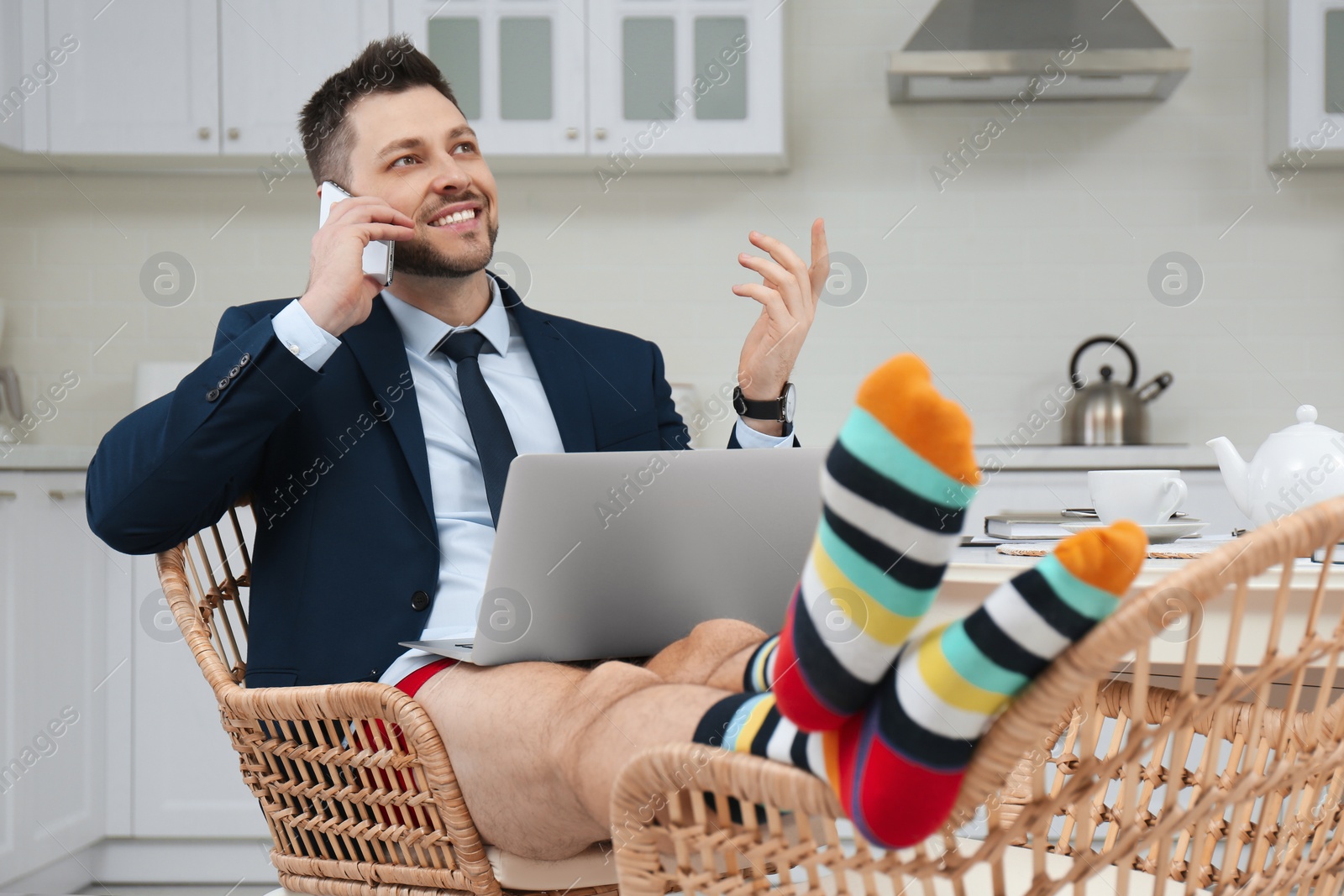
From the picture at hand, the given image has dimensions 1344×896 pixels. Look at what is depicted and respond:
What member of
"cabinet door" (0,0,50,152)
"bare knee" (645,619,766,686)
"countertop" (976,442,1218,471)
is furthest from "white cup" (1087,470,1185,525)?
"cabinet door" (0,0,50,152)

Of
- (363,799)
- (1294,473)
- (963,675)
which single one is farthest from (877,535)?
(1294,473)

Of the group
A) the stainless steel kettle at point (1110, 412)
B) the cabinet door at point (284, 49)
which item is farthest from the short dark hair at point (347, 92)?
the stainless steel kettle at point (1110, 412)

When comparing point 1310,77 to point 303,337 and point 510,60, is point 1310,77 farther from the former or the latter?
point 303,337

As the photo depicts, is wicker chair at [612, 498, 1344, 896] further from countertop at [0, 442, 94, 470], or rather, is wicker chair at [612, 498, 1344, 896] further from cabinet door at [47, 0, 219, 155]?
cabinet door at [47, 0, 219, 155]

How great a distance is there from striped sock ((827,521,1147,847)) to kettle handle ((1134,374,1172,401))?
2.66m

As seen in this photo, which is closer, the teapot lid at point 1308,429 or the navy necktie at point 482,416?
the teapot lid at point 1308,429

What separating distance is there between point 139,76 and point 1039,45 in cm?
228

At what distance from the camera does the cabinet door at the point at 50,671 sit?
2152 mm

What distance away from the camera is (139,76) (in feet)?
9.25

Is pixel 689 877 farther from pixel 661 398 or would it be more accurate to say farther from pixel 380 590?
pixel 661 398

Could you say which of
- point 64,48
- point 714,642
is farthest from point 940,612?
point 64,48

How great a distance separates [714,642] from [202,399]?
1.91ft

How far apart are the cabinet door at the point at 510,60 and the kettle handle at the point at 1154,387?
64.5 inches

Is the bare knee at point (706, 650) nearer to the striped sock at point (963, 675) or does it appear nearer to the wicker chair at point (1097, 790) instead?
the wicker chair at point (1097, 790)
